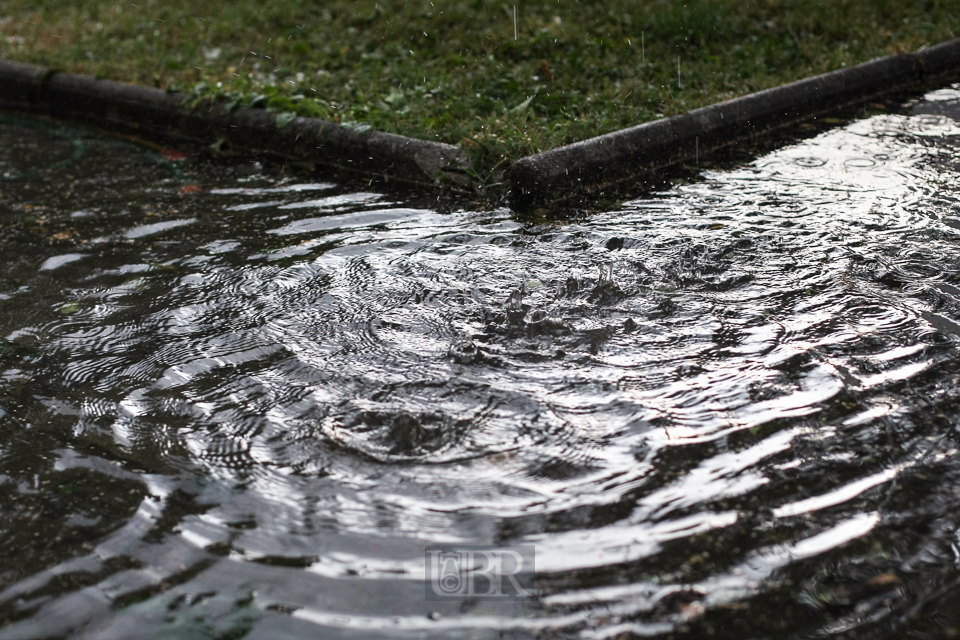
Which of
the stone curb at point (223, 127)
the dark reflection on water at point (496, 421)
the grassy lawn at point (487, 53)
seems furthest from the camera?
the grassy lawn at point (487, 53)

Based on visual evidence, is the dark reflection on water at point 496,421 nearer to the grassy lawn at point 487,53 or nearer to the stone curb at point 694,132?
the stone curb at point 694,132

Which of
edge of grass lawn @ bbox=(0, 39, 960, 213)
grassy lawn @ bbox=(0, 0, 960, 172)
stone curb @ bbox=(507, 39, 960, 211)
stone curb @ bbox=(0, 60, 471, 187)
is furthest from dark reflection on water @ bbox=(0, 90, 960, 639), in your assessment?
grassy lawn @ bbox=(0, 0, 960, 172)

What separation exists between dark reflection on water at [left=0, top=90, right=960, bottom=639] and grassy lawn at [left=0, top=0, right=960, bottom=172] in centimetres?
161

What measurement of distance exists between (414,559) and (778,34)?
23.9ft

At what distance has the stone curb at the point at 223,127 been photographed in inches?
212

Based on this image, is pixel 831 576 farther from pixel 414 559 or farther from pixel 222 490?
pixel 222 490

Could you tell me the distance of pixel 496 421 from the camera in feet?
9.01

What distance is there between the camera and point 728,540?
7.25 ft

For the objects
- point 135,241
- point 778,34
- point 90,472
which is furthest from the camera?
point 778,34

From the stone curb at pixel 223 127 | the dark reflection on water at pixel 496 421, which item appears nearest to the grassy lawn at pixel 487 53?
the stone curb at pixel 223 127

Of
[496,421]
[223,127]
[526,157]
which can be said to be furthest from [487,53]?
[496,421]

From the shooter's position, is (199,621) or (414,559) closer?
(199,621)

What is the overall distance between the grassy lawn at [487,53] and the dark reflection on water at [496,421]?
161 centimetres

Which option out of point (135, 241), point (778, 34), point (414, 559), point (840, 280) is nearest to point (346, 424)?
point (414, 559)
